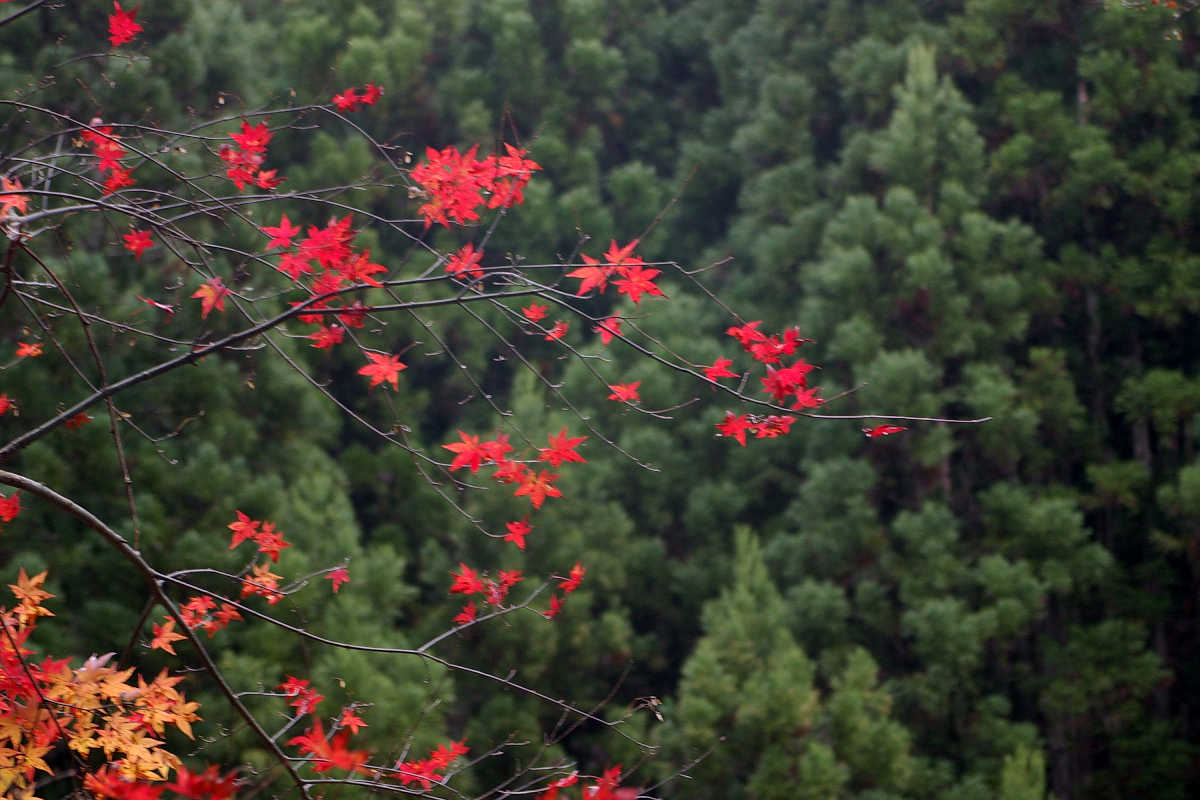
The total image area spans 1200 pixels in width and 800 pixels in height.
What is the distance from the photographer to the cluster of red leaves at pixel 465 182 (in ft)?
7.34

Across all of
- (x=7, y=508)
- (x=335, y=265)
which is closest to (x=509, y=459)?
(x=335, y=265)

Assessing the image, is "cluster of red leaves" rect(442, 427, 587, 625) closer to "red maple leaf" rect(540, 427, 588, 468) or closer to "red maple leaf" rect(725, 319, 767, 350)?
"red maple leaf" rect(540, 427, 588, 468)

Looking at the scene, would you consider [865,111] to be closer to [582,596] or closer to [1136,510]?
[1136,510]

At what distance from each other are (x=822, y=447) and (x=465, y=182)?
4563 mm

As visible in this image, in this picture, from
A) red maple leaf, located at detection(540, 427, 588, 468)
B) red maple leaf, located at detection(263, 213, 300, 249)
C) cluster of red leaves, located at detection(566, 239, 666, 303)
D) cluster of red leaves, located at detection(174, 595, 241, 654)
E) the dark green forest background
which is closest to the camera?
cluster of red leaves, located at detection(566, 239, 666, 303)

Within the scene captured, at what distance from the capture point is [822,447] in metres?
6.51

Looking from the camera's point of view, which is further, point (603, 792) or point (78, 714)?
point (78, 714)

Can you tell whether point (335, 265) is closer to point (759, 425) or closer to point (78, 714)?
point (759, 425)

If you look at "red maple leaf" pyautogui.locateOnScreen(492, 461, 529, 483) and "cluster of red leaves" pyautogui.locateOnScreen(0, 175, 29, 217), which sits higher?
"cluster of red leaves" pyautogui.locateOnScreen(0, 175, 29, 217)

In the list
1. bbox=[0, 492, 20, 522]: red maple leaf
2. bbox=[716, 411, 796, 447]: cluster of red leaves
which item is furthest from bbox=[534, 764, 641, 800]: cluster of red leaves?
bbox=[0, 492, 20, 522]: red maple leaf

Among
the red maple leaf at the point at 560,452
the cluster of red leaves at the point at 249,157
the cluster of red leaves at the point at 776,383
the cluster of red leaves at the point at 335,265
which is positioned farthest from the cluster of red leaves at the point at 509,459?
the cluster of red leaves at the point at 249,157

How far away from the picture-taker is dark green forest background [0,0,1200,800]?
16.7 ft

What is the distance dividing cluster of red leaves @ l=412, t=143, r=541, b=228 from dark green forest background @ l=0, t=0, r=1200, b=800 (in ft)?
9.38

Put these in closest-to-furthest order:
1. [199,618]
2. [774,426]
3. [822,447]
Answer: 1. [774,426]
2. [199,618]
3. [822,447]
